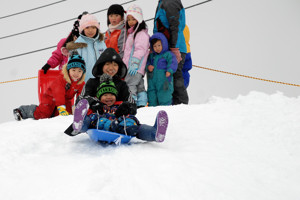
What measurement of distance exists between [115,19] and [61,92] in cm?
124

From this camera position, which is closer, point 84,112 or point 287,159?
point 287,159

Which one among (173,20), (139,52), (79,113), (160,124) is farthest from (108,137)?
(173,20)

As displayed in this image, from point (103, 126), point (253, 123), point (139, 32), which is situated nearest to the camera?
point (103, 126)

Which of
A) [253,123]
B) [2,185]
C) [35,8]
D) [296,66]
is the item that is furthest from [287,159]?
[35,8]

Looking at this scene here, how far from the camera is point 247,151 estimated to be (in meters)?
1.88

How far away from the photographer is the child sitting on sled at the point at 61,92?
3.23 meters

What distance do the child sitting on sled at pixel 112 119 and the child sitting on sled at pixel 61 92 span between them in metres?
1.03

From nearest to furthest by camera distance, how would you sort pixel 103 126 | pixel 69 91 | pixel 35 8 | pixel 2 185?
pixel 2 185
pixel 103 126
pixel 69 91
pixel 35 8

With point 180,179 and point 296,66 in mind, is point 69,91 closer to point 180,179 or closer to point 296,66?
point 180,179

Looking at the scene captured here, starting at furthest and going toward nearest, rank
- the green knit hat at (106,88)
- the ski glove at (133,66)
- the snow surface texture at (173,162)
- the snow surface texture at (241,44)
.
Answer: the snow surface texture at (241,44)
the ski glove at (133,66)
the green knit hat at (106,88)
the snow surface texture at (173,162)

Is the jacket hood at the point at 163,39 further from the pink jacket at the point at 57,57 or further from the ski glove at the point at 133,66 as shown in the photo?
the pink jacket at the point at 57,57

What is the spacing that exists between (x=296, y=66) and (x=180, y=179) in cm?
534

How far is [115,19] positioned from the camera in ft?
12.7

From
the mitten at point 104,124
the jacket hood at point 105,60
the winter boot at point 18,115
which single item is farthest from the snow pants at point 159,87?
the mitten at point 104,124
